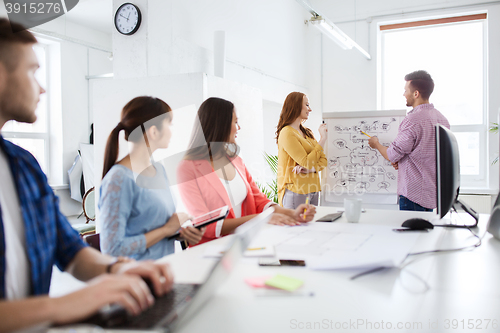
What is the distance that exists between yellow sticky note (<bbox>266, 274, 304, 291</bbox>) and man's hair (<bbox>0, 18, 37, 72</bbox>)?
0.79 m

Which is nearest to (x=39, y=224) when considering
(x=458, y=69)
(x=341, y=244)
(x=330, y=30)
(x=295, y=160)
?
(x=341, y=244)

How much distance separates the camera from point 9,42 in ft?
2.82

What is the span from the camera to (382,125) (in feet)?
11.5

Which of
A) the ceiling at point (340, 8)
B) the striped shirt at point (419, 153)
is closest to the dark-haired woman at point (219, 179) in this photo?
the striped shirt at point (419, 153)

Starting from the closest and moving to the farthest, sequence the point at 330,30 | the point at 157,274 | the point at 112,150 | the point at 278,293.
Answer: the point at 157,274, the point at 278,293, the point at 112,150, the point at 330,30

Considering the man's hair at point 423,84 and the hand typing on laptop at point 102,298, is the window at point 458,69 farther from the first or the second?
the hand typing on laptop at point 102,298

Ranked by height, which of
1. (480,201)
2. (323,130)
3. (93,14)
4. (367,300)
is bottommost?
(480,201)

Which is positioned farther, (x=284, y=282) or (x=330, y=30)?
(x=330, y=30)

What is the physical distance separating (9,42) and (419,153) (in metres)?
2.58

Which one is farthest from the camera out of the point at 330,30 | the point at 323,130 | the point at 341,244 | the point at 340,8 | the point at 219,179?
the point at 340,8

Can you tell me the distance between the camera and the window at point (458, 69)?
5027 millimetres

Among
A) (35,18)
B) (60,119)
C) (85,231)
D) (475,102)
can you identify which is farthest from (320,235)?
(60,119)

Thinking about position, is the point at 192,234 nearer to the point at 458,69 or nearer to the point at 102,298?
the point at 102,298

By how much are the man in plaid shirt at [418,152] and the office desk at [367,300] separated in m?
1.61
